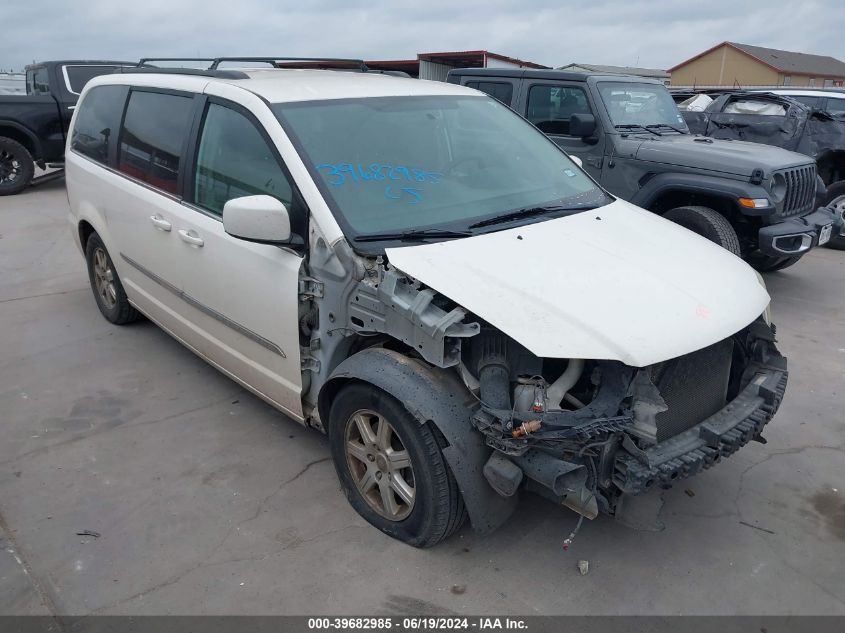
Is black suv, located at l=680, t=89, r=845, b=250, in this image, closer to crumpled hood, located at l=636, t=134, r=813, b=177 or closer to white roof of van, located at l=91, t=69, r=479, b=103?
crumpled hood, located at l=636, t=134, r=813, b=177

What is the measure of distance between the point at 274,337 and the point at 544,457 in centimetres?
144

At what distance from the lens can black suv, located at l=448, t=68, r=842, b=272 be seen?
19.2ft

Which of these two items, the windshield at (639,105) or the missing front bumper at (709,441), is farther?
the windshield at (639,105)

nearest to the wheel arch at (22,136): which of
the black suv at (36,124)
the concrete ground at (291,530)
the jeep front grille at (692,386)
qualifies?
the black suv at (36,124)

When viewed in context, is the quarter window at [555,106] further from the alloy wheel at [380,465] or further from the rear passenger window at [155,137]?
the alloy wheel at [380,465]

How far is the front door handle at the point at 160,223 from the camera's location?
380 centimetres

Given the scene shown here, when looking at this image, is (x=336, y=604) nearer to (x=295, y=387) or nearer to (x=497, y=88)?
(x=295, y=387)

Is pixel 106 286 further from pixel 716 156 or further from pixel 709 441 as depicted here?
pixel 716 156

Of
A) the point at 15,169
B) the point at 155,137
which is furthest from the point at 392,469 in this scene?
the point at 15,169

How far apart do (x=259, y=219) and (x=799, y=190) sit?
5.47 meters

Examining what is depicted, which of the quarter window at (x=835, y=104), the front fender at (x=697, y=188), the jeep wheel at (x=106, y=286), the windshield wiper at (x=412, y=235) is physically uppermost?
the quarter window at (x=835, y=104)

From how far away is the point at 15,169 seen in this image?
11.0 meters

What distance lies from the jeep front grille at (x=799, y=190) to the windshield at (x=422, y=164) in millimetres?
3115

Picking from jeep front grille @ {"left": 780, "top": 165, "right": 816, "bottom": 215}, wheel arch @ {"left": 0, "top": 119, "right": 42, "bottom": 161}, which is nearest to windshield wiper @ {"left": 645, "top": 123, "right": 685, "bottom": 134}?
jeep front grille @ {"left": 780, "top": 165, "right": 816, "bottom": 215}
